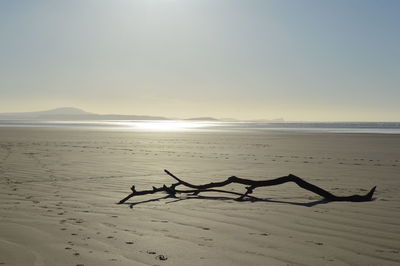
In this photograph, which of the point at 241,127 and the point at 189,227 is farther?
the point at 241,127

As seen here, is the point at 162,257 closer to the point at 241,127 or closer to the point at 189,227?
the point at 189,227

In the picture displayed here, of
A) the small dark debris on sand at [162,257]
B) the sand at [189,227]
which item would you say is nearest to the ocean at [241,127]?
the sand at [189,227]

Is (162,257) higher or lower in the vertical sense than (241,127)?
lower

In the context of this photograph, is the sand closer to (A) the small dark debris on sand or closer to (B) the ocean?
(A) the small dark debris on sand

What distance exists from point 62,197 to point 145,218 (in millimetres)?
A: 2218

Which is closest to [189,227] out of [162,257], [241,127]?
[162,257]

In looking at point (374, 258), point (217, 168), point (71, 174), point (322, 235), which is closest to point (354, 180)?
point (217, 168)

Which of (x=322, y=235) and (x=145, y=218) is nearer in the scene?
(x=322, y=235)

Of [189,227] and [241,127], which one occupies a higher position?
[241,127]

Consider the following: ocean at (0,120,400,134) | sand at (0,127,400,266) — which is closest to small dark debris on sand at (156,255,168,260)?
sand at (0,127,400,266)

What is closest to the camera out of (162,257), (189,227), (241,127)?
(162,257)

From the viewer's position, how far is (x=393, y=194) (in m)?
7.30

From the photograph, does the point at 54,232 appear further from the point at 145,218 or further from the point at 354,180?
the point at 354,180

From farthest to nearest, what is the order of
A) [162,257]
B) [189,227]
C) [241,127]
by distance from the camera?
[241,127] < [189,227] < [162,257]
